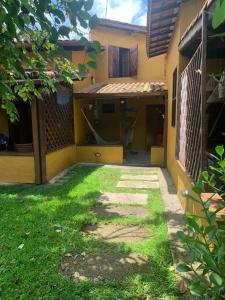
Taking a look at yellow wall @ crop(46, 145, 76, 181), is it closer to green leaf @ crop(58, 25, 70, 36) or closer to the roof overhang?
the roof overhang

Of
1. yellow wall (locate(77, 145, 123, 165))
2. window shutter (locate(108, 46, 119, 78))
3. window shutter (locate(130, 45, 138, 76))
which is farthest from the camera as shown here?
window shutter (locate(108, 46, 119, 78))

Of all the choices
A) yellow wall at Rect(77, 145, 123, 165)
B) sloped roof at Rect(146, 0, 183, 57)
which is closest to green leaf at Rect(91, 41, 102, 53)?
sloped roof at Rect(146, 0, 183, 57)

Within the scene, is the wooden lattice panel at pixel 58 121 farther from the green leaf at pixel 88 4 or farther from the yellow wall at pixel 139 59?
the green leaf at pixel 88 4

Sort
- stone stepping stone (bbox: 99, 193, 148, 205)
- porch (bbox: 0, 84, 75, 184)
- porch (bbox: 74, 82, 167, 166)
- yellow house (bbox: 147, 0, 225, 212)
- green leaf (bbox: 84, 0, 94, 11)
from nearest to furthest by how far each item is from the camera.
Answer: green leaf (bbox: 84, 0, 94, 11), yellow house (bbox: 147, 0, 225, 212), stone stepping stone (bbox: 99, 193, 148, 205), porch (bbox: 0, 84, 75, 184), porch (bbox: 74, 82, 167, 166)

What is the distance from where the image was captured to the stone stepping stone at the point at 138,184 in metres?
5.96

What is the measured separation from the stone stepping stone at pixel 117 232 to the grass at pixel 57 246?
0.12m

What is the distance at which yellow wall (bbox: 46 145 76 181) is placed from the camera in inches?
262

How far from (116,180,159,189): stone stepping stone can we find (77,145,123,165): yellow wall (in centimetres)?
221

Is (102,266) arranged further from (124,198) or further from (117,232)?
(124,198)

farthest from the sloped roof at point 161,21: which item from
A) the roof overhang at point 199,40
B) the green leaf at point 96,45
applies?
the green leaf at point 96,45

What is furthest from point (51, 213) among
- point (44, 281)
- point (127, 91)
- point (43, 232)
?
point (127, 91)

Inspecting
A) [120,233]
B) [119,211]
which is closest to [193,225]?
[120,233]

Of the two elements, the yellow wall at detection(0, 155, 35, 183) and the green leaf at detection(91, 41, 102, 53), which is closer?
the green leaf at detection(91, 41, 102, 53)

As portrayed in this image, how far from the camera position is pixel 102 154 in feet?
28.7
